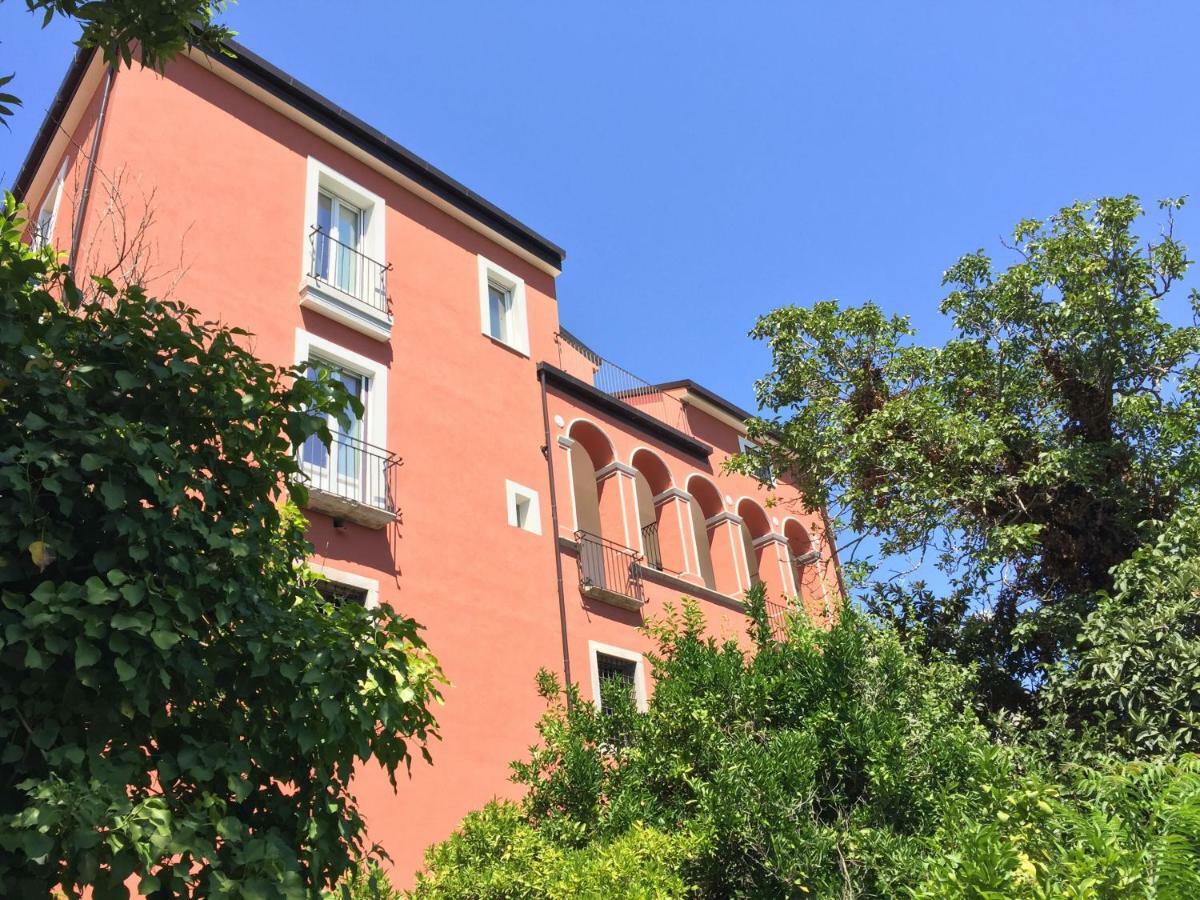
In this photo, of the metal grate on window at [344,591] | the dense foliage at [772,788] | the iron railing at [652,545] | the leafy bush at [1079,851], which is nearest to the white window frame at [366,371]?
the metal grate on window at [344,591]

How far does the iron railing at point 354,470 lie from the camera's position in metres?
11.8

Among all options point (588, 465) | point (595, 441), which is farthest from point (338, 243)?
point (588, 465)

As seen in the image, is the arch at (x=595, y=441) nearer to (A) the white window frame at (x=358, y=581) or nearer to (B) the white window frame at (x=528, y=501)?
(B) the white window frame at (x=528, y=501)

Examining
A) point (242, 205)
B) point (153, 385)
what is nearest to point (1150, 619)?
point (153, 385)

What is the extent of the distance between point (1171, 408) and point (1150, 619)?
3073 millimetres

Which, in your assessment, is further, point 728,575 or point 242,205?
point 728,575

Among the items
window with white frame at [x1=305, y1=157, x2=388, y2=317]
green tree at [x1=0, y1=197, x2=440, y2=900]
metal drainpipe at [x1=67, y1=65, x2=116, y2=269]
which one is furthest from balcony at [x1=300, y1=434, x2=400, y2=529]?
green tree at [x1=0, y1=197, x2=440, y2=900]

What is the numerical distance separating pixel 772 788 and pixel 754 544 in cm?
1292

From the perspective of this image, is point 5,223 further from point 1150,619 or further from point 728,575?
point 728,575

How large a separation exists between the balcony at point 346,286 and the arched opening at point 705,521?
7218 millimetres

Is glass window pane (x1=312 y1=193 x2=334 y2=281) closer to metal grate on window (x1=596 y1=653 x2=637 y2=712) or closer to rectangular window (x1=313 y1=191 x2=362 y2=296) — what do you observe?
rectangular window (x1=313 y1=191 x2=362 y2=296)

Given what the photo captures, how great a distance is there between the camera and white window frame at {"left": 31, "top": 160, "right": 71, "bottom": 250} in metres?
12.8

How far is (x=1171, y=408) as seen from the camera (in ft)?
40.3

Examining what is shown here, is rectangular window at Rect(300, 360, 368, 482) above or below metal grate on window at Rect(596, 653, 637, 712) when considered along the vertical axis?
above
